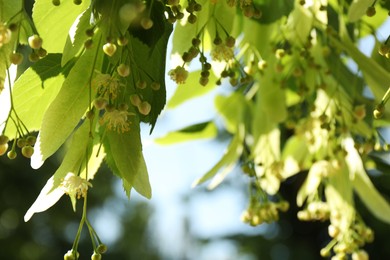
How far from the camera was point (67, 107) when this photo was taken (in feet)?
1.90

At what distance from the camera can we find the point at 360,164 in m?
0.98

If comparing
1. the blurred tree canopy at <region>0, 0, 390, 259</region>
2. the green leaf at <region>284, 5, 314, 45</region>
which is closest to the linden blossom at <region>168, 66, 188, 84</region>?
the blurred tree canopy at <region>0, 0, 390, 259</region>

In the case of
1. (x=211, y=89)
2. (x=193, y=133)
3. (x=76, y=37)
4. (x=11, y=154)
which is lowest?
(x=193, y=133)

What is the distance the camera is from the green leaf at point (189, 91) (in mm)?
916

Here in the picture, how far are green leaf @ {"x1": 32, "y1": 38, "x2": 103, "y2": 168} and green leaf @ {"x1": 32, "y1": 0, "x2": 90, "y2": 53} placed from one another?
5cm

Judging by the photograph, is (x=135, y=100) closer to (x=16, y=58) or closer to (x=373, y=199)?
(x=16, y=58)

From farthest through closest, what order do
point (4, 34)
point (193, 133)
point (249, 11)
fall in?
point (193, 133), point (249, 11), point (4, 34)

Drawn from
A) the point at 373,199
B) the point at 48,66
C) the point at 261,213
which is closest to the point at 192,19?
the point at 48,66

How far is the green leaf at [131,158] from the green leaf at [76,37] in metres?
0.07

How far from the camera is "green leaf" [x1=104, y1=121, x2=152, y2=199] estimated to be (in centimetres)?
58

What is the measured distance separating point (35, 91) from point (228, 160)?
0.44 meters

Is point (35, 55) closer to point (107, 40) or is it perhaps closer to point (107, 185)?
point (107, 40)

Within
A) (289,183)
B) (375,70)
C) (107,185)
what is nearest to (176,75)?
(375,70)

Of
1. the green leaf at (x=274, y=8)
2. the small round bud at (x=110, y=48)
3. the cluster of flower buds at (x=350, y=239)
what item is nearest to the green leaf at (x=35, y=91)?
the small round bud at (x=110, y=48)
